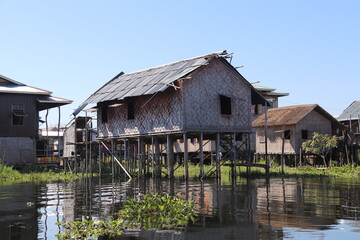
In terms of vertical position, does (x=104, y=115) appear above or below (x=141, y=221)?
above

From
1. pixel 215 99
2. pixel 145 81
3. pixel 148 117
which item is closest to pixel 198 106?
pixel 215 99

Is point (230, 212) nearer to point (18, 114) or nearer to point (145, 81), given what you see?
point (145, 81)

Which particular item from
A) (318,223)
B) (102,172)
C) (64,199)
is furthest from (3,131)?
(318,223)

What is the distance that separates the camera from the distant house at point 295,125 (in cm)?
3388

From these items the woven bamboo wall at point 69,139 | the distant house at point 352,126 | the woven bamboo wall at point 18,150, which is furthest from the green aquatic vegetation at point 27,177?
the distant house at point 352,126

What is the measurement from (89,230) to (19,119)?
85.1 feet

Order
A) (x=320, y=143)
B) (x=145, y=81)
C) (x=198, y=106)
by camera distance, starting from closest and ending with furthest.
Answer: (x=198, y=106), (x=145, y=81), (x=320, y=143)

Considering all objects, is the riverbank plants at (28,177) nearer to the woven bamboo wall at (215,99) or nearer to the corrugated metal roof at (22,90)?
the corrugated metal roof at (22,90)

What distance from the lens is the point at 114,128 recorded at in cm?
2855

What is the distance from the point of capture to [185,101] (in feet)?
76.8

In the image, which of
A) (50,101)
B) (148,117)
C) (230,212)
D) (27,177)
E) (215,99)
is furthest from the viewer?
(50,101)

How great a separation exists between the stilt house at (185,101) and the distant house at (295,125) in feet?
24.2

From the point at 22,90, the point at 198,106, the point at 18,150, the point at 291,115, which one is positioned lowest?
the point at 18,150

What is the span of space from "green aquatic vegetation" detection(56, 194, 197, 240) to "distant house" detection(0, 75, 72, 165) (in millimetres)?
22779
